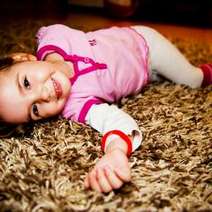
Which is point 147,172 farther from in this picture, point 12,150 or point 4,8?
point 4,8

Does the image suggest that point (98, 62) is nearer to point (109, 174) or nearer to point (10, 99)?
point (10, 99)

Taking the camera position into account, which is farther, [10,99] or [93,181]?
[10,99]

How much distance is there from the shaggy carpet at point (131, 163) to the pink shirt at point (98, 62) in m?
0.05

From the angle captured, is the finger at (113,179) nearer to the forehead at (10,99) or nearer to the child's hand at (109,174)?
the child's hand at (109,174)

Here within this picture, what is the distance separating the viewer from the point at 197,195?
77 centimetres

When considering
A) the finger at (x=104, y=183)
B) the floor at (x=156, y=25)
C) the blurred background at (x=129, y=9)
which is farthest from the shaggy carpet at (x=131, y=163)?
the blurred background at (x=129, y=9)

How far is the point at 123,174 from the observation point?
2.54 feet

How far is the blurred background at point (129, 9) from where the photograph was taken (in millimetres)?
2617

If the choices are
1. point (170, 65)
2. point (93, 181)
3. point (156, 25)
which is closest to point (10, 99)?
point (93, 181)

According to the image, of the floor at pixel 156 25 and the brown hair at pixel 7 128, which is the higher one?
the brown hair at pixel 7 128

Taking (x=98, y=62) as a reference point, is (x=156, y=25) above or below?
below

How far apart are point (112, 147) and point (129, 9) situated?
200 centimetres

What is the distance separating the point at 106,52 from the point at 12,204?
24.7 inches

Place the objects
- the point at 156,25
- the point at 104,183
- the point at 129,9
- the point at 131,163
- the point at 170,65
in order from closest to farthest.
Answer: the point at 104,183
the point at 131,163
the point at 170,65
the point at 156,25
the point at 129,9
